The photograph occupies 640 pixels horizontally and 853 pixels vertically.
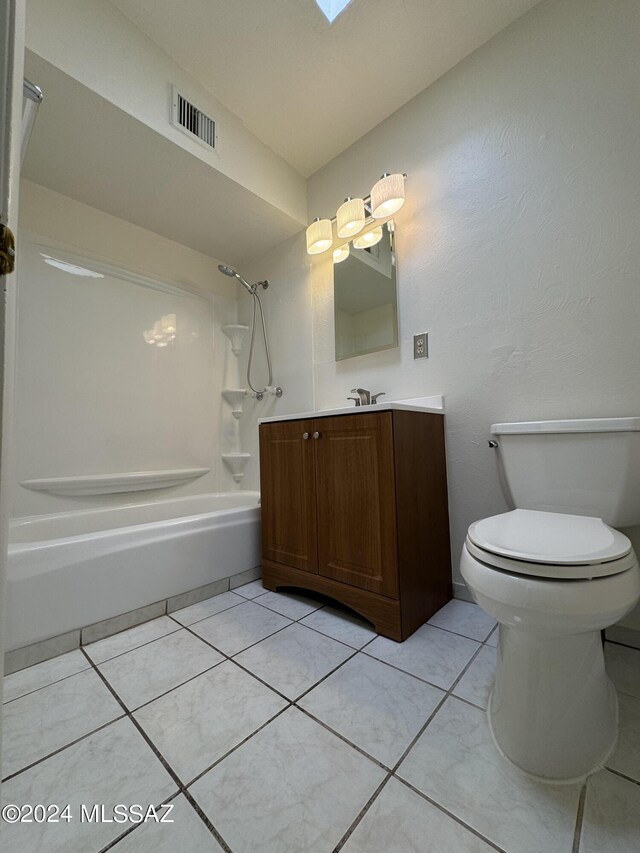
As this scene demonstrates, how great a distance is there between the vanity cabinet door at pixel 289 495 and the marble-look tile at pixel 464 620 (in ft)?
1.62

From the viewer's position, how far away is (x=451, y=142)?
4.91 ft

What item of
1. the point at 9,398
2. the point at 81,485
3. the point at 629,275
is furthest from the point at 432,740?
the point at 81,485

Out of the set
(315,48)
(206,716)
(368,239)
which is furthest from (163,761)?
(315,48)

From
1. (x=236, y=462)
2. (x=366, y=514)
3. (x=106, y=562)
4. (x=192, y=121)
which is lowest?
(x=106, y=562)

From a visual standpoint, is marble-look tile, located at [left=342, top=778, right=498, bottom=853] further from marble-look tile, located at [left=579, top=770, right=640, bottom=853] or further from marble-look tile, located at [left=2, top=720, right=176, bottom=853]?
marble-look tile, located at [left=2, top=720, right=176, bottom=853]

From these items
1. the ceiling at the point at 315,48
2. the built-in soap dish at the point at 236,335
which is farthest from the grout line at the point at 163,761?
the ceiling at the point at 315,48

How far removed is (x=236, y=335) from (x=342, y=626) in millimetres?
1931

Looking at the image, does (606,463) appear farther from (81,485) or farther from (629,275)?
(81,485)

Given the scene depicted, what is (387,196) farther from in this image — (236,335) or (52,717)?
(52,717)

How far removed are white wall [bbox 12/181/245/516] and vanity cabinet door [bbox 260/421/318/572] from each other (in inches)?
32.8

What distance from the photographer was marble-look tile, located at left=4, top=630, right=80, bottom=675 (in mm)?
995

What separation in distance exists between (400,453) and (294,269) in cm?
152

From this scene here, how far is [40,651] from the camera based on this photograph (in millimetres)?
1046

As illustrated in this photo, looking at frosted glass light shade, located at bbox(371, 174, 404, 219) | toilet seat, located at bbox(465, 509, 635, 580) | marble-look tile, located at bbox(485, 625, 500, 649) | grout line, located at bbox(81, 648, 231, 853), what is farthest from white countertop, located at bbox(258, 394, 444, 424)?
grout line, located at bbox(81, 648, 231, 853)
